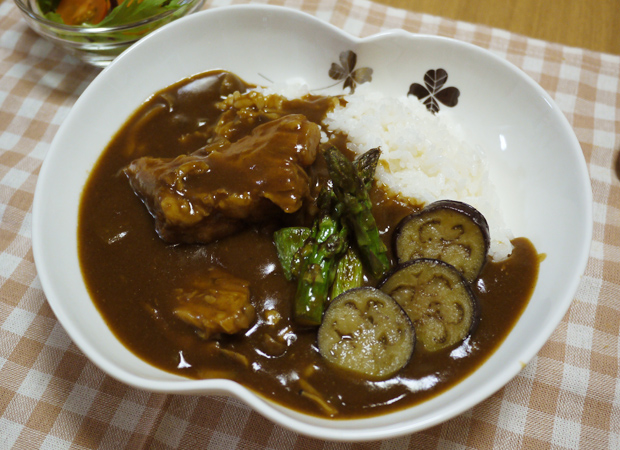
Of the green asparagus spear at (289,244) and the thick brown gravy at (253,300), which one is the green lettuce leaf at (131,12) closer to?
the thick brown gravy at (253,300)

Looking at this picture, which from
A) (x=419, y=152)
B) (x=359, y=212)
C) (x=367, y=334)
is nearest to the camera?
(x=367, y=334)

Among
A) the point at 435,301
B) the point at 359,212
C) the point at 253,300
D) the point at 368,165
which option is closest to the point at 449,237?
the point at 435,301

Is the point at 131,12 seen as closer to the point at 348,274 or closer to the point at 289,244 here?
the point at 289,244

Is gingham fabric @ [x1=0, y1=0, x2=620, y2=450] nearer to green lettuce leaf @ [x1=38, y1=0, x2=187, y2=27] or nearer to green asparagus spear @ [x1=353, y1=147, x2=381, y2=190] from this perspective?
green lettuce leaf @ [x1=38, y1=0, x2=187, y2=27]

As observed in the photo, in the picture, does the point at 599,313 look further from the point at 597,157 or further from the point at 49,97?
the point at 49,97

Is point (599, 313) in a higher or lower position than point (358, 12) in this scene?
lower

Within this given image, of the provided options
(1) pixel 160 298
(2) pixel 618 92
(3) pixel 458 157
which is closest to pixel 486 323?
(3) pixel 458 157
